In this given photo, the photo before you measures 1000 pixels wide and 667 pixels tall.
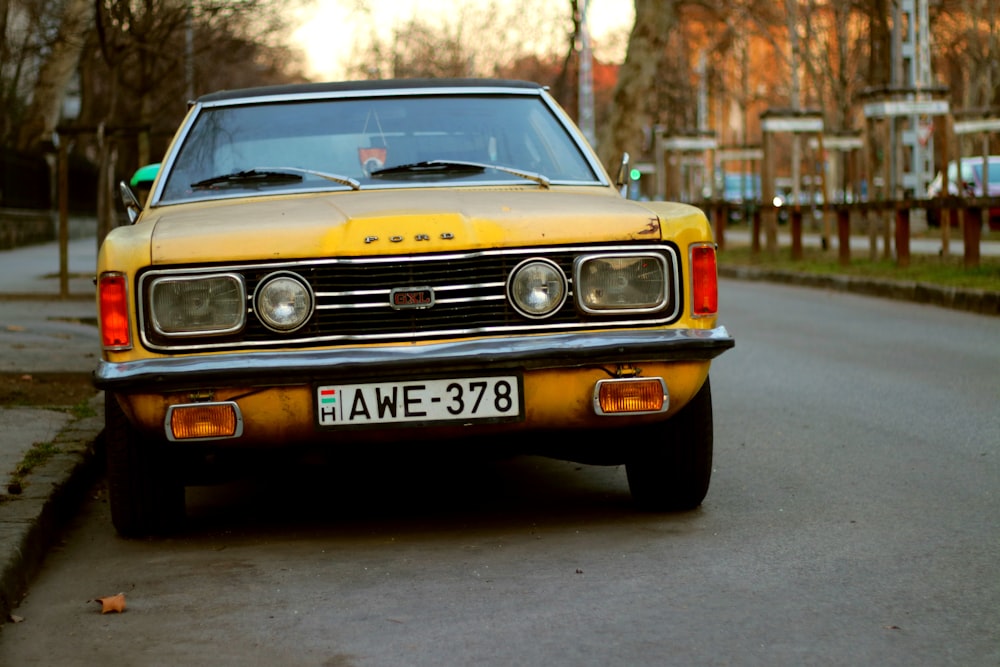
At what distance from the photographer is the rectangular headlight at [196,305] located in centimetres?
514

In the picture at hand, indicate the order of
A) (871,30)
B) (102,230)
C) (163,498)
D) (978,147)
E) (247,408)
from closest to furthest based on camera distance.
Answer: (247,408), (163,498), (102,230), (871,30), (978,147)

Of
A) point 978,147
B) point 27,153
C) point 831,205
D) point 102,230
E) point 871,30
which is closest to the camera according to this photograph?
point 102,230

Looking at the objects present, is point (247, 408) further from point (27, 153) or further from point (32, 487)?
point (27, 153)

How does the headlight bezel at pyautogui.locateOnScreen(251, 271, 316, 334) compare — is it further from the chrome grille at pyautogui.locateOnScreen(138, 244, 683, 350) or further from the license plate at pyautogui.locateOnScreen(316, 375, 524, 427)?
the license plate at pyautogui.locateOnScreen(316, 375, 524, 427)

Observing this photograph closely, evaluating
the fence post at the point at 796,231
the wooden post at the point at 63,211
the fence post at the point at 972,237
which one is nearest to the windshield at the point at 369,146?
the wooden post at the point at 63,211

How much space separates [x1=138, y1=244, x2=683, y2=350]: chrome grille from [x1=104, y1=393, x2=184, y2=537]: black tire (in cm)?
39

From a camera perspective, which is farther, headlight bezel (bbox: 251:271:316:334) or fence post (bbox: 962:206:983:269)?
fence post (bbox: 962:206:983:269)

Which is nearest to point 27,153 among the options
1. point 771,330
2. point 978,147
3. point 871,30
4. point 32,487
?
point 871,30

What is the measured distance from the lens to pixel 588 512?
19.1 ft

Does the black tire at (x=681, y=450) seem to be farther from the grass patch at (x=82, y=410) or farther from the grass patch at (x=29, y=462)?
the grass patch at (x=82, y=410)

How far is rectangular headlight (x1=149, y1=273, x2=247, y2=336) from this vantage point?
16.9ft

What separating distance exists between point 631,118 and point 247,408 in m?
27.8

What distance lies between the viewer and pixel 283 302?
5.14 m

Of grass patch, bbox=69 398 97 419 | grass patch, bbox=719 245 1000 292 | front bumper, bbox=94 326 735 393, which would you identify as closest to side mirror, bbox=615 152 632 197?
front bumper, bbox=94 326 735 393
